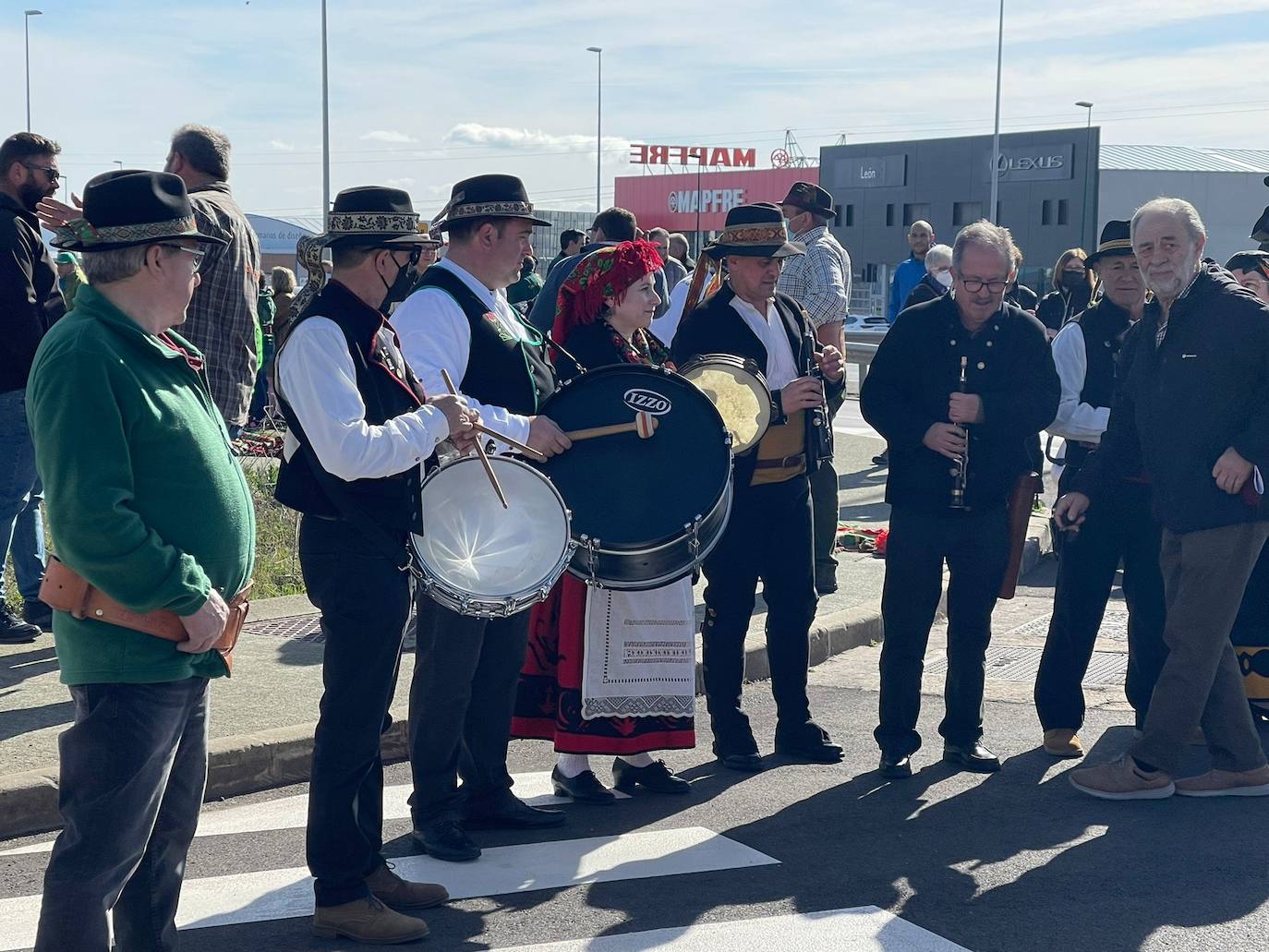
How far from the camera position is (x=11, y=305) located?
670 centimetres

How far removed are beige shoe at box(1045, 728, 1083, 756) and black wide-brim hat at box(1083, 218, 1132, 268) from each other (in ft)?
6.80

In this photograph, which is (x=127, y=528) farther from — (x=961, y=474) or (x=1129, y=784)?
(x=1129, y=784)

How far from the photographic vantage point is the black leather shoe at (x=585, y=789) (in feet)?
18.4

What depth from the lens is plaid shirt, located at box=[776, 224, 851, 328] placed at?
8.91m

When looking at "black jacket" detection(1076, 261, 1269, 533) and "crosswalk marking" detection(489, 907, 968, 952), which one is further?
"black jacket" detection(1076, 261, 1269, 533)

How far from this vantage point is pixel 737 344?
20.2 ft

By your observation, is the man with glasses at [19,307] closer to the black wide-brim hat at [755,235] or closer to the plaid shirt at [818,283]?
the black wide-brim hat at [755,235]

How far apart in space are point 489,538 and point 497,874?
111 centimetres

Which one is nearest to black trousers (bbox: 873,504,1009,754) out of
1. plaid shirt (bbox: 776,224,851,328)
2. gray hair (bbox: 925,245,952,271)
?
plaid shirt (bbox: 776,224,851,328)

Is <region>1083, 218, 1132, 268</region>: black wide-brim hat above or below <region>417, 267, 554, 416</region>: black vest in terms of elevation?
above

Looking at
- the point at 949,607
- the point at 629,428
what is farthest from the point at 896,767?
the point at 629,428

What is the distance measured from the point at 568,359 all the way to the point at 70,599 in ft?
8.24

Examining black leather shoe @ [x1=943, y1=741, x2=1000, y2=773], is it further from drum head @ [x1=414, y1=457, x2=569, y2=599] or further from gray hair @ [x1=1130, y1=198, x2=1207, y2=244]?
drum head @ [x1=414, y1=457, x2=569, y2=599]

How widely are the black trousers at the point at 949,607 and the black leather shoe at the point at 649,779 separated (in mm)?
879
